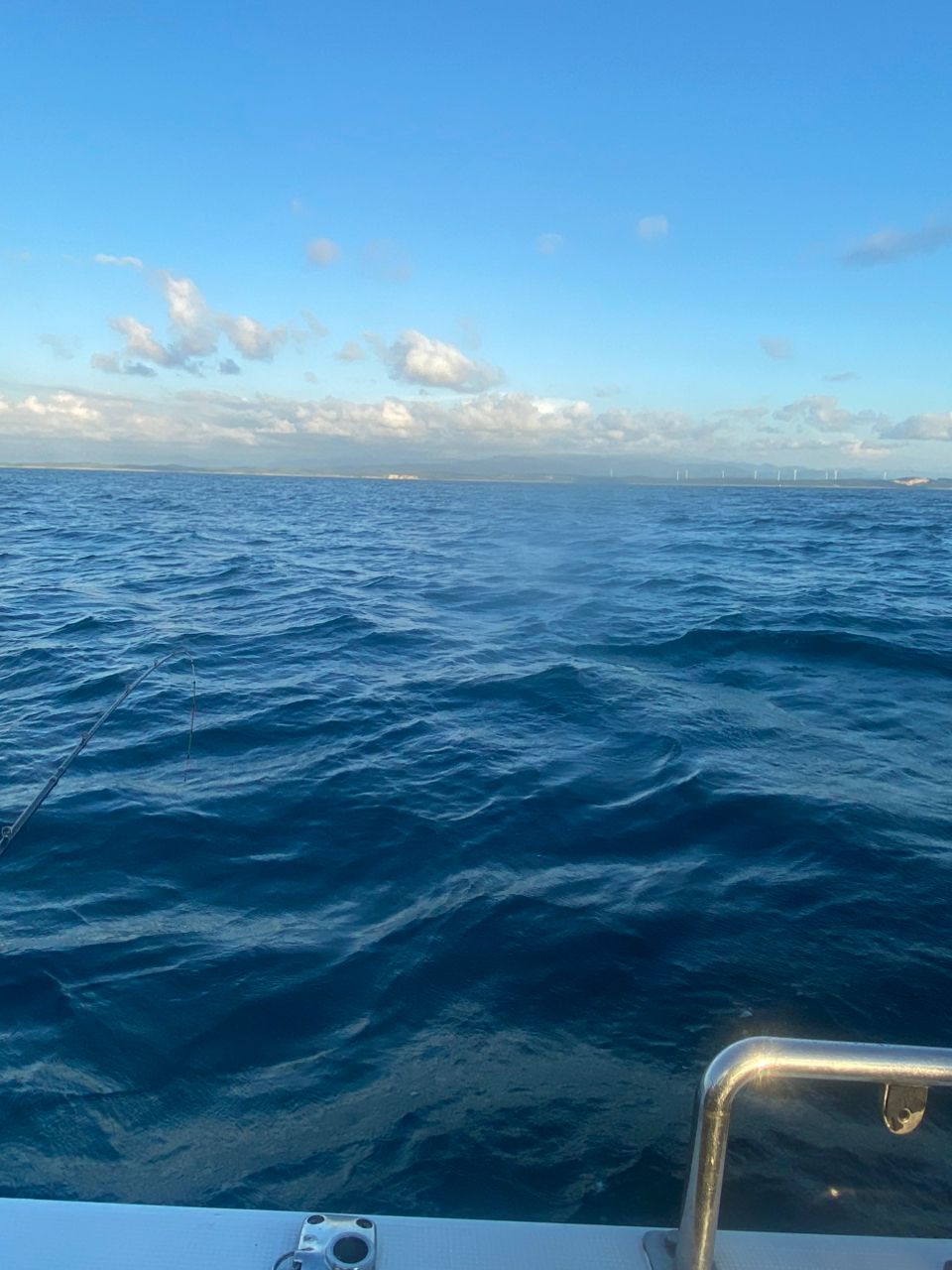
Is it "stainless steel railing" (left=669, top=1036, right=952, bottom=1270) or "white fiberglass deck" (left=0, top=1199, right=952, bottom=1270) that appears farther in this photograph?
"white fiberglass deck" (left=0, top=1199, right=952, bottom=1270)

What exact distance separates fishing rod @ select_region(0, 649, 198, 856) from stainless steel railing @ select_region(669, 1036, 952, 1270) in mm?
4987

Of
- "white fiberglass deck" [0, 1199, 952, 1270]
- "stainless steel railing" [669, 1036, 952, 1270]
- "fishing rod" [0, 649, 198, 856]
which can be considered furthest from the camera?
"fishing rod" [0, 649, 198, 856]

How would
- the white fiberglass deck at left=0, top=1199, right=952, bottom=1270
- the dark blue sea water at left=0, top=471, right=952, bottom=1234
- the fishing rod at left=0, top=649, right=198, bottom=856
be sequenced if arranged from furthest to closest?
the fishing rod at left=0, top=649, right=198, bottom=856 < the dark blue sea water at left=0, top=471, right=952, bottom=1234 < the white fiberglass deck at left=0, top=1199, right=952, bottom=1270

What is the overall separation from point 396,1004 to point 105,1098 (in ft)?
4.76

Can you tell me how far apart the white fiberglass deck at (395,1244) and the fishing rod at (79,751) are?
11.7 feet

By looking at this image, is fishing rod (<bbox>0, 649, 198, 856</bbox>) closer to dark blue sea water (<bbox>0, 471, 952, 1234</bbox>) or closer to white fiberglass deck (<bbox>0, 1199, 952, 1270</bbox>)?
dark blue sea water (<bbox>0, 471, 952, 1234</bbox>)

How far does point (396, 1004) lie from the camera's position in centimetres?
422

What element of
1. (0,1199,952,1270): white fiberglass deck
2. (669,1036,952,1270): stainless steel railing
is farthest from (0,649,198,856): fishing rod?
(669,1036,952,1270): stainless steel railing

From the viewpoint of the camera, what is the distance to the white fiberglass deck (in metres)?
2.02

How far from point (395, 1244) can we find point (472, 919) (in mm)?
2878

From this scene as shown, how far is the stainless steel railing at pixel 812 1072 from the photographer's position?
66.2 inches

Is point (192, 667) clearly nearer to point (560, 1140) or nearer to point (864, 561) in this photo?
point (560, 1140)

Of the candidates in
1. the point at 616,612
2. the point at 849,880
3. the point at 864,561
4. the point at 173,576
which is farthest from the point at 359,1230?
the point at 864,561

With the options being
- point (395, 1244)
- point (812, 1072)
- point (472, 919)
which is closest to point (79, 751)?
point (472, 919)
